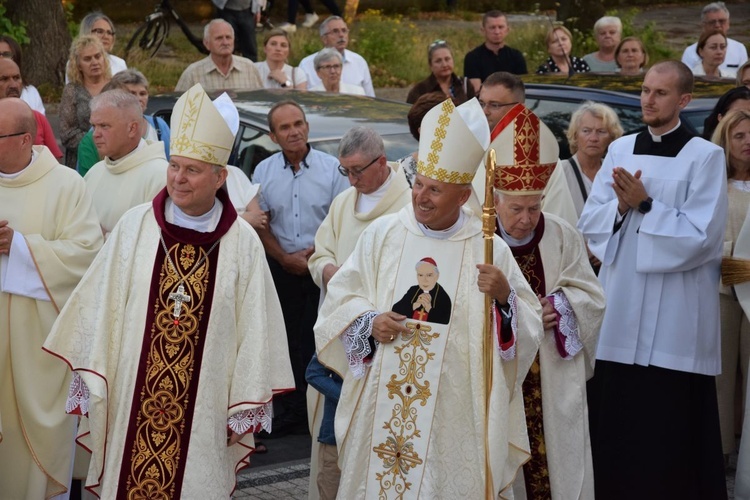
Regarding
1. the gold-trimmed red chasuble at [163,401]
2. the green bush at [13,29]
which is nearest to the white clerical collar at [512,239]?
the gold-trimmed red chasuble at [163,401]

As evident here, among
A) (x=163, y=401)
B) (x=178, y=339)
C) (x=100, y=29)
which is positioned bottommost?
(x=163, y=401)

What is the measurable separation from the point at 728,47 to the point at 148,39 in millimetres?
8354

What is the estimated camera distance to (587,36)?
2056 cm

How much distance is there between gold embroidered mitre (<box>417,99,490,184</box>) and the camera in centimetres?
542

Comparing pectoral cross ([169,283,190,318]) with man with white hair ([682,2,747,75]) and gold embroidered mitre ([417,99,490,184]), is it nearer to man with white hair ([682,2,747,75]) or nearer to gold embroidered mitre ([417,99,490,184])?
gold embroidered mitre ([417,99,490,184])

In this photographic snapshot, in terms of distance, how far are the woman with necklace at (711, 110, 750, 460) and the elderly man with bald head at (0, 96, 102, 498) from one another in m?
3.56

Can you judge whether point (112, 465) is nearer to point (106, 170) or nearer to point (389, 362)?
point (389, 362)

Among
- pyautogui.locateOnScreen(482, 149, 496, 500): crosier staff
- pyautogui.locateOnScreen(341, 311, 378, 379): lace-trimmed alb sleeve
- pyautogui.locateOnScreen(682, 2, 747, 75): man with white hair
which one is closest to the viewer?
pyautogui.locateOnScreen(482, 149, 496, 500): crosier staff

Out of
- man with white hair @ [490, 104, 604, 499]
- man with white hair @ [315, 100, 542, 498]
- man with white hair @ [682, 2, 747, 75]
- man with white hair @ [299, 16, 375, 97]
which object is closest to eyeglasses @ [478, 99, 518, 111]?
man with white hair @ [490, 104, 604, 499]

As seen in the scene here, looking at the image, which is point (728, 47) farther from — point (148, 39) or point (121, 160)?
point (148, 39)

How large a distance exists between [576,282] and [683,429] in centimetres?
129

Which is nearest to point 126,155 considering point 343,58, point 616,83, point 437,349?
point 437,349

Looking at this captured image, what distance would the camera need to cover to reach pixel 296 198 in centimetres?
817

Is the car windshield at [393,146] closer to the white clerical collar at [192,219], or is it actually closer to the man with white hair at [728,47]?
the white clerical collar at [192,219]
